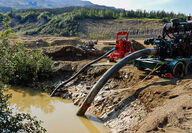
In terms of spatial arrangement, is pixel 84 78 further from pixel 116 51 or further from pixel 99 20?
pixel 99 20

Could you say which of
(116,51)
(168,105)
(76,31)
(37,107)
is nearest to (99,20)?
(76,31)

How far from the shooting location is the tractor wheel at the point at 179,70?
848 centimetres

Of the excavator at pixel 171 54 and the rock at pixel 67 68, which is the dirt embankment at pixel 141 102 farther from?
the rock at pixel 67 68

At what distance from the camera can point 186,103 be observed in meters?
5.70

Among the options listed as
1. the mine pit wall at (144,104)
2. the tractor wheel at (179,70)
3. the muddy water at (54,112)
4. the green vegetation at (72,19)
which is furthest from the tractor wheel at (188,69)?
the green vegetation at (72,19)

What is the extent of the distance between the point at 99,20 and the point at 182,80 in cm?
4881

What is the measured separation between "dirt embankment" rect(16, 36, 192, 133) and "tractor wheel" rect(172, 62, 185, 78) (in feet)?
1.26

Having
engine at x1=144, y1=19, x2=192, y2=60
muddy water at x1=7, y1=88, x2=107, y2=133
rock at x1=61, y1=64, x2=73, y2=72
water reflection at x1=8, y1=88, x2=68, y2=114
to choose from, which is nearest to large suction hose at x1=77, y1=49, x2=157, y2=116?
muddy water at x1=7, y1=88, x2=107, y2=133

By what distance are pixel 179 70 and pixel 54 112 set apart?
5895 millimetres

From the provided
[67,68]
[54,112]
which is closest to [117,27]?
[67,68]

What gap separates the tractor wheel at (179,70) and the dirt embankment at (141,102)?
1.26 ft

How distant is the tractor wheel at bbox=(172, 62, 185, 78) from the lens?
8.48 m

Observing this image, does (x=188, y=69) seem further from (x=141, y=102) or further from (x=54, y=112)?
(x=54, y=112)

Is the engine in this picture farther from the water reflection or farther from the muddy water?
the water reflection
